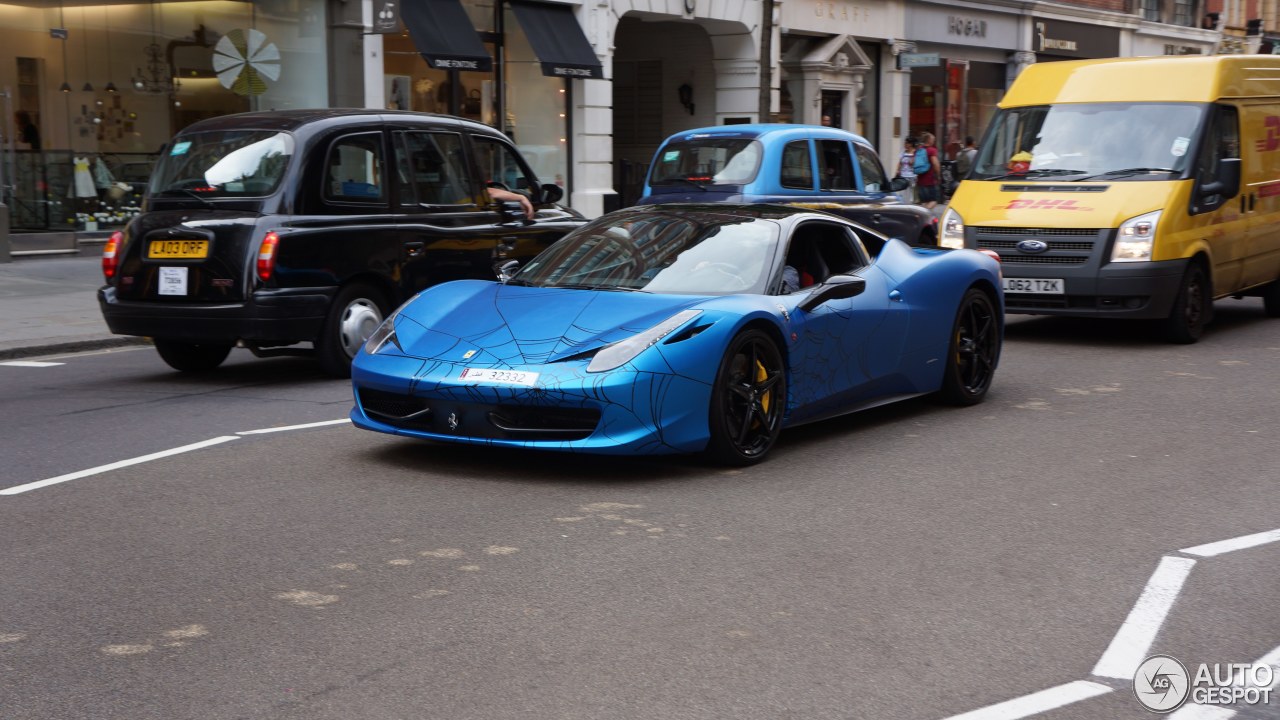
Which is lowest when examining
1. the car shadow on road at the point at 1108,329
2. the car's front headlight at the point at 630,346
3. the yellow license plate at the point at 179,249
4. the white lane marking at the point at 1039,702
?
the car shadow on road at the point at 1108,329

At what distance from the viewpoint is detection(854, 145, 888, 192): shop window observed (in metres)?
15.4

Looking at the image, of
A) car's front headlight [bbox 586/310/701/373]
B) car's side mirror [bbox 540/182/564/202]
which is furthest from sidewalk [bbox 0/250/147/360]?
car's front headlight [bbox 586/310/701/373]

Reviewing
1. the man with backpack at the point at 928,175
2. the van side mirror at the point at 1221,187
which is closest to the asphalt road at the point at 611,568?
the van side mirror at the point at 1221,187

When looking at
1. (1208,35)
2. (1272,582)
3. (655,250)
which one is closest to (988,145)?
(655,250)

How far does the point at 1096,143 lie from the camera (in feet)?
41.3

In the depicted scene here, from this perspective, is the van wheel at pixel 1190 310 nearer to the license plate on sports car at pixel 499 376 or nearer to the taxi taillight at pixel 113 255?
the license plate on sports car at pixel 499 376

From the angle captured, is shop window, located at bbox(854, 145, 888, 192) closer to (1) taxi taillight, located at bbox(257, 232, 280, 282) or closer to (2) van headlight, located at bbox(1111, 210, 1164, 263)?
(2) van headlight, located at bbox(1111, 210, 1164, 263)

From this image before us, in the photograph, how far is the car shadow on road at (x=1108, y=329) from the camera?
40.4 feet

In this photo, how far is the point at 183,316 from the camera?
9484 mm

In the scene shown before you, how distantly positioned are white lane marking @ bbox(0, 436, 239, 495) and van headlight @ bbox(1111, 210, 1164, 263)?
733 cm

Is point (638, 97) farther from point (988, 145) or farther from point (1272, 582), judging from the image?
point (1272, 582)

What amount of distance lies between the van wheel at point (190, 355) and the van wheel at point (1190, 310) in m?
7.50

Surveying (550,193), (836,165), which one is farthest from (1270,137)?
(550,193)

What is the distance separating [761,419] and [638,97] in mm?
25501
